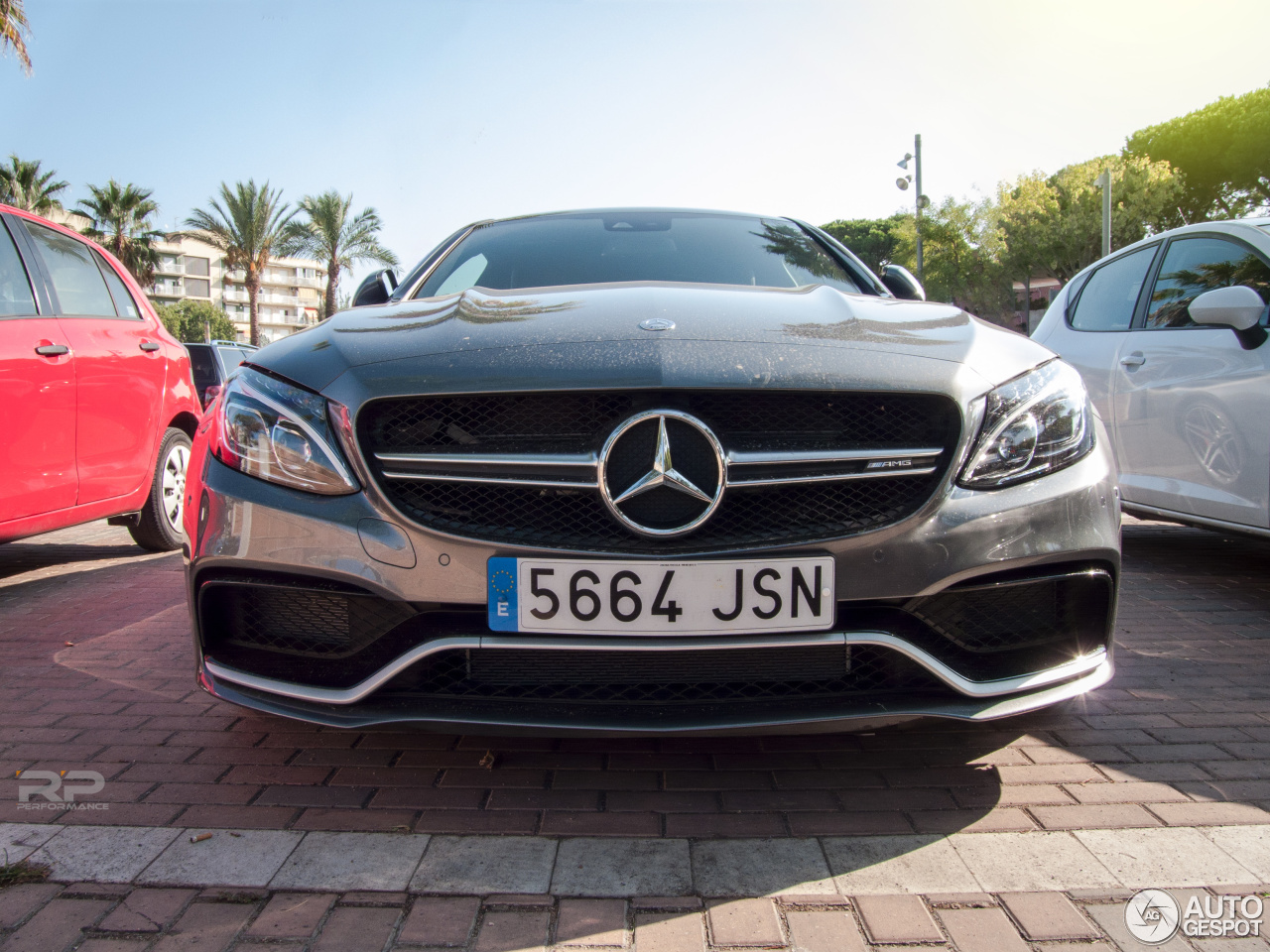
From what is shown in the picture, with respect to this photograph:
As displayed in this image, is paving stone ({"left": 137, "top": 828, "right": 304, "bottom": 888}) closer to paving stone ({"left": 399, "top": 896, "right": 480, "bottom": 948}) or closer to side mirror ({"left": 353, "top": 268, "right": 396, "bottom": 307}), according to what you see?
paving stone ({"left": 399, "top": 896, "right": 480, "bottom": 948})

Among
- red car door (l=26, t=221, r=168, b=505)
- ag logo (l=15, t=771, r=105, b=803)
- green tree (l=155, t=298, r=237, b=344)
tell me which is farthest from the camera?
green tree (l=155, t=298, r=237, b=344)

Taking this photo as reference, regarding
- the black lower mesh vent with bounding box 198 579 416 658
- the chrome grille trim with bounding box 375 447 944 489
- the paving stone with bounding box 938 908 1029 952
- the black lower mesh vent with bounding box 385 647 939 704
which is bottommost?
the paving stone with bounding box 938 908 1029 952

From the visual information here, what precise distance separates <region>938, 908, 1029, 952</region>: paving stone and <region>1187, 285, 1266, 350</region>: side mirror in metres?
2.97

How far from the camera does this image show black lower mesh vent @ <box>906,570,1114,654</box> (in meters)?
1.88

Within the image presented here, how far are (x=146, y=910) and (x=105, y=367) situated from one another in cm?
328

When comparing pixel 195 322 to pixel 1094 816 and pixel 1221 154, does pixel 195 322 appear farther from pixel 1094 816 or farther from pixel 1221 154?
pixel 1094 816

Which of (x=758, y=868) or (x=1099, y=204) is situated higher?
(x=1099, y=204)

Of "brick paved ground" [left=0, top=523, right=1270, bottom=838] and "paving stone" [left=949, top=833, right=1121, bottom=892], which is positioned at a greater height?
"brick paved ground" [left=0, top=523, right=1270, bottom=838]

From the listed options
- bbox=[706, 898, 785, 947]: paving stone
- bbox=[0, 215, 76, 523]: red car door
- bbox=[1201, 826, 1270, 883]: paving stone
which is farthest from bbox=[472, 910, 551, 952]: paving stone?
bbox=[0, 215, 76, 523]: red car door

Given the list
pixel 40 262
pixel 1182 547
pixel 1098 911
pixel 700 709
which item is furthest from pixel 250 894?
pixel 1182 547

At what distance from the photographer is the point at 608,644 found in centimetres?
177

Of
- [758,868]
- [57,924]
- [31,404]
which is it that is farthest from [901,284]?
[31,404]

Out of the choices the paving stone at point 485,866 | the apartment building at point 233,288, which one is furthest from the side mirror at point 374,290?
the apartment building at point 233,288

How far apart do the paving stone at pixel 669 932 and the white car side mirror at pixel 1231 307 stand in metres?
3.30
